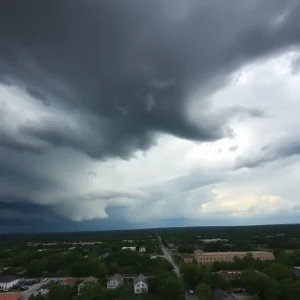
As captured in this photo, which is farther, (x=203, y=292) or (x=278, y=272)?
(x=278, y=272)

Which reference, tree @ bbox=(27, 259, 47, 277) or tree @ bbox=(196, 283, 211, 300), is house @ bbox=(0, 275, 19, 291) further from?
tree @ bbox=(196, 283, 211, 300)

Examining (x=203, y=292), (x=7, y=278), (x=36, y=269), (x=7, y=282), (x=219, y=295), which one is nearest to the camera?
(x=219, y=295)

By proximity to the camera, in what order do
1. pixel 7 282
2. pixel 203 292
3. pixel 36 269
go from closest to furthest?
pixel 203 292 → pixel 7 282 → pixel 36 269

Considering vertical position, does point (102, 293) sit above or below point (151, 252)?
below

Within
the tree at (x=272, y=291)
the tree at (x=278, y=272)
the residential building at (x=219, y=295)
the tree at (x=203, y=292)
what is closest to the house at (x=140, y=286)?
the tree at (x=203, y=292)

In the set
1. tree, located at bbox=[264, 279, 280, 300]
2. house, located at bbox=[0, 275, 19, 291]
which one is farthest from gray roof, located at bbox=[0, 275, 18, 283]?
tree, located at bbox=[264, 279, 280, 300]

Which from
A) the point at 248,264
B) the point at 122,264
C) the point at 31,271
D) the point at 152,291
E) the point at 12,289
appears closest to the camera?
the point at 152,291

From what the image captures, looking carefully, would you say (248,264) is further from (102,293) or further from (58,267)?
(58,267)

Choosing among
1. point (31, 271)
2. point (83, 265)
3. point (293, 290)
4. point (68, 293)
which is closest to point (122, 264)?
point (83, 265)

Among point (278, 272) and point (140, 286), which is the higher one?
point (278, 272)

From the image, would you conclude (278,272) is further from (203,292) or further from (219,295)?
(203,292)

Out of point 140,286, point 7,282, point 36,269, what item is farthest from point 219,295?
point 36,269
